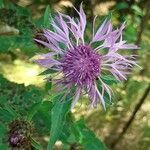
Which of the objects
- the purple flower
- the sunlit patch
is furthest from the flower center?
the sunlit patch

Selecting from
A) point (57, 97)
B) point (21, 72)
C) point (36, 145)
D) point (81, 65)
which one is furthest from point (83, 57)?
point (21, 72)

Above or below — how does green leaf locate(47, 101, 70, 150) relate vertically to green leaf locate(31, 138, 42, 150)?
above

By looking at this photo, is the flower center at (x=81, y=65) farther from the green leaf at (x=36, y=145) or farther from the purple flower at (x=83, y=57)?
the green leaf at (x=36, y=145)

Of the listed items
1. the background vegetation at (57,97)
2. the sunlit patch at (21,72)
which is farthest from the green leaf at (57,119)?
the sunlit patch at (21,72)

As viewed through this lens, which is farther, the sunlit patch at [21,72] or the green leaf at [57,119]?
the sunlit patch at [21,72]

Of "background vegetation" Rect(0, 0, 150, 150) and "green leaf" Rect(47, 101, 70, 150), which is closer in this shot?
"green leaf" Rect(47, 101, 70, 150)

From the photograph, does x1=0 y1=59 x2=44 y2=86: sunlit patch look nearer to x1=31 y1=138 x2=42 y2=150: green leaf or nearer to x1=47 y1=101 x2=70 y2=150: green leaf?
x1=31 y1=138 x2=42 y2=150: green leaf
